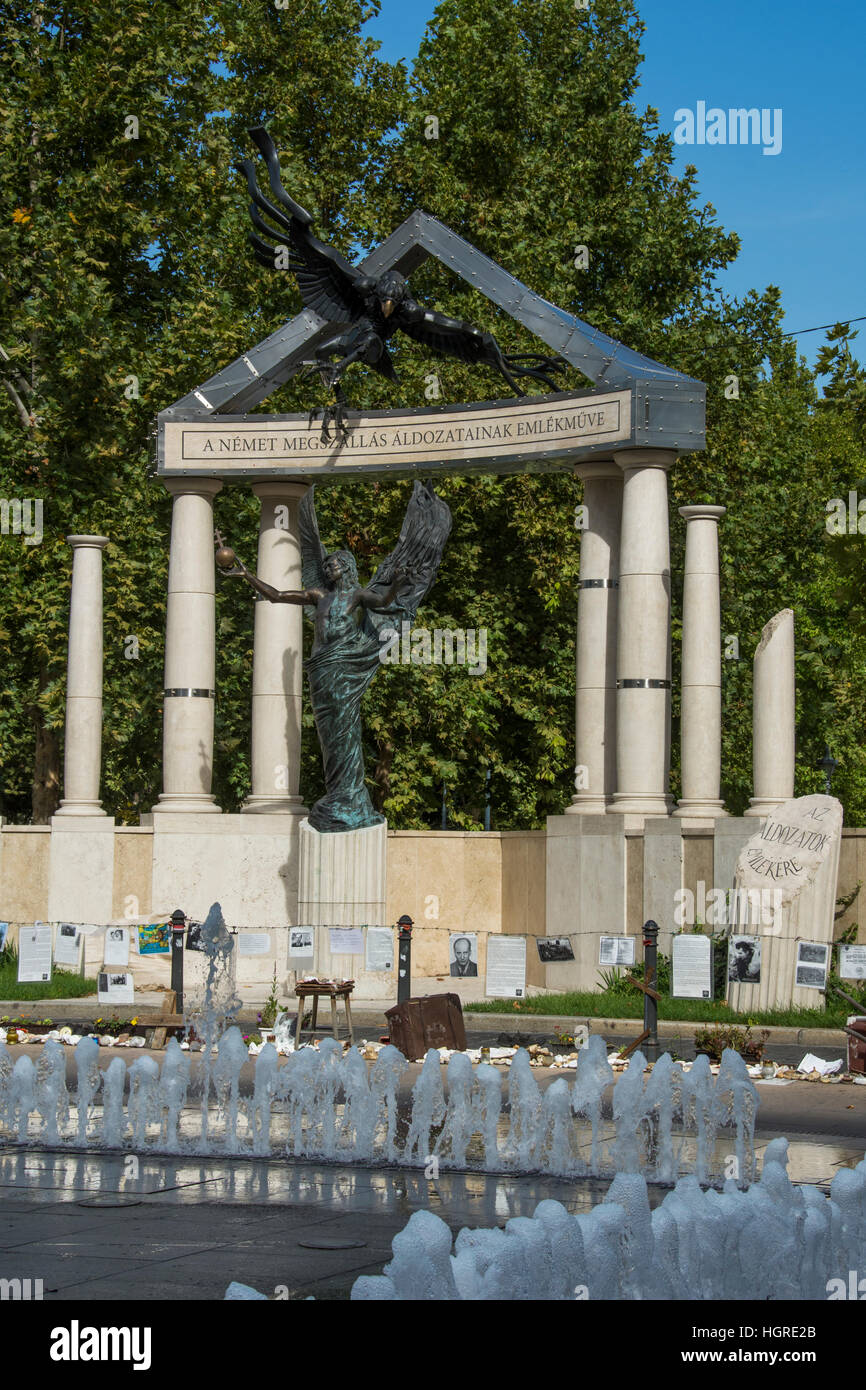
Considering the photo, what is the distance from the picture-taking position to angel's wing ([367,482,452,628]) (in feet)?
79.5

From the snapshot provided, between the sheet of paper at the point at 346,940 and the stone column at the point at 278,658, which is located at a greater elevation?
the stone column at the point at 278,658

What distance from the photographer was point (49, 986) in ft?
75.8

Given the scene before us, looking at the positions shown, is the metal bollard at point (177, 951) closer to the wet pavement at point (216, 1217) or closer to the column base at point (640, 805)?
the column base at point (640, 805)

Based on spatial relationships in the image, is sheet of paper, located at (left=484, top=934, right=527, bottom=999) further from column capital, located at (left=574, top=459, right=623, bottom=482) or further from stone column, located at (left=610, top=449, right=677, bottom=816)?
column capital, located at (left=574, top=459, right=623, bottom=482)

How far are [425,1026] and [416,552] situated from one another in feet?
28.5

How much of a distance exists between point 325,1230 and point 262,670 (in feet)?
59.3

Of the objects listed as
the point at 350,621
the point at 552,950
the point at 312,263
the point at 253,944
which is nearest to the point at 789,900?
the point at 552,950

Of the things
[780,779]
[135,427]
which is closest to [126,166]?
[135,427]

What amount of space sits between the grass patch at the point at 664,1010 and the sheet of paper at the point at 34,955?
498 centimetres

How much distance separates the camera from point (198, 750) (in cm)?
2623

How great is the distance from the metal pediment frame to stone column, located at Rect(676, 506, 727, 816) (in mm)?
1702

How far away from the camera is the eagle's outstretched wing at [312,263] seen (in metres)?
25.2

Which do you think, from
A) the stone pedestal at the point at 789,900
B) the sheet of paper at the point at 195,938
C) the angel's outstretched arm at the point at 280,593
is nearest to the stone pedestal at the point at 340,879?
the sheet of paper at the point at 195,938

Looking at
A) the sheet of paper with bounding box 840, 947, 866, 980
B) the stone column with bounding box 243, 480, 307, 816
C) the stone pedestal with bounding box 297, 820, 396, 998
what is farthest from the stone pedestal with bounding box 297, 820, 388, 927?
the sheet of paper with bounding box 840, 947, 866, 980
